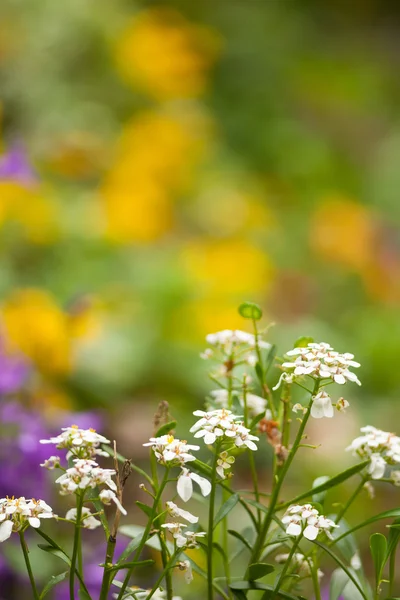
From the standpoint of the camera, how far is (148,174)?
2449 mm

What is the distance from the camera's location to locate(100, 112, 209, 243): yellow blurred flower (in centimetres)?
209

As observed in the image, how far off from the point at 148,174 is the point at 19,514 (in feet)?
6.81

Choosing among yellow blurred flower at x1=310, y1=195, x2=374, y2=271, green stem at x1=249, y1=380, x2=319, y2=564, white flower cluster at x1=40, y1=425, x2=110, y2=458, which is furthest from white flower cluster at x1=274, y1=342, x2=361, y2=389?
yellow blurred flower at x1=310, y1=195, x2=374, y2=271

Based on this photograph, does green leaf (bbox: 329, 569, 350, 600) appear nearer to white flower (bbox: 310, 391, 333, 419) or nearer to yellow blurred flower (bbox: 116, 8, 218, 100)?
white flower (bbox: 310, 391, 333, 419)

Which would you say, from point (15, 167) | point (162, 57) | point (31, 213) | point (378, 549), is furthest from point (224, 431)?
point (162, 57)

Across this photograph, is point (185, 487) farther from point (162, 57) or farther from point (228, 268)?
point (162, 57)

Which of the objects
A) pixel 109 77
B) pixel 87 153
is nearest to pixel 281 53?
pixel 109 77

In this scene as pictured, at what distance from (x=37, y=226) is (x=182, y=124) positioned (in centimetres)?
114

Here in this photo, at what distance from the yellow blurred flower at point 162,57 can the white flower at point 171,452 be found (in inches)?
98.6

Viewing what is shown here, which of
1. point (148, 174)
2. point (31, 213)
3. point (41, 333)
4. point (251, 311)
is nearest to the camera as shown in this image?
point (251, 311)

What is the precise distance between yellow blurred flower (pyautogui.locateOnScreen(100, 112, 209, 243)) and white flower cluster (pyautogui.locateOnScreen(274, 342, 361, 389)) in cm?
150

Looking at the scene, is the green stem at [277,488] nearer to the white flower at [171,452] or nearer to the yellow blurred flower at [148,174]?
the white flower at [171,452]

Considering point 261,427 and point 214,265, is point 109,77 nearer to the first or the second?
point 214,265

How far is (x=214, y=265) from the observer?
A: 2.18 meters
